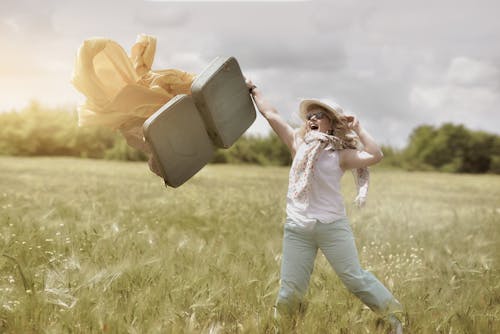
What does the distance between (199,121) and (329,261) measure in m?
1.13

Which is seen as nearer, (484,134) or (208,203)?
(208,203)

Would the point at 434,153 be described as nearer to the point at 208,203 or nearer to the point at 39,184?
the point at 39,184

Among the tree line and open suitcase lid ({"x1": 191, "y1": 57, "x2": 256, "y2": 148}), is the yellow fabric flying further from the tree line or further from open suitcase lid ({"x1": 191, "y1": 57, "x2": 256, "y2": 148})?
the tree line

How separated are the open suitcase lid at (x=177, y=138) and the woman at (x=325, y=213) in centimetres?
60

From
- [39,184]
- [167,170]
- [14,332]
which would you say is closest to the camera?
[14,332]

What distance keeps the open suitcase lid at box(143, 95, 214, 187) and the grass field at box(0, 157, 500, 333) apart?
A: 777 millimetres

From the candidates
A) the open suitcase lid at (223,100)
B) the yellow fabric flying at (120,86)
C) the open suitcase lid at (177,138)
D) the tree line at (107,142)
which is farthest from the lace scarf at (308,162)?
the tree line at (107,142)

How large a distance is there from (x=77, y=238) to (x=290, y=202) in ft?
6.96

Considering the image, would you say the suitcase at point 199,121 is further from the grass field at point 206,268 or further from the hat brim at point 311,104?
the grass field at point 206,268

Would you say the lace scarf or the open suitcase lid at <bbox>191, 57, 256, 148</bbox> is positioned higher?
the open suitcase lid at <bbox>191, 57, 256, 148</bbox>

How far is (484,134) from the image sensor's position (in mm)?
22891

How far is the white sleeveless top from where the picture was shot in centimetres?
353

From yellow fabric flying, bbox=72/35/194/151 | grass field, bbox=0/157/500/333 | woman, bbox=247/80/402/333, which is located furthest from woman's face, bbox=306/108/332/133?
grass field, bbox=0/157/500/333

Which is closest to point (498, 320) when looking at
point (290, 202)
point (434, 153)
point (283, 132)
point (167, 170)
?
point (290, 202)
